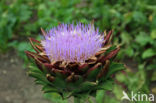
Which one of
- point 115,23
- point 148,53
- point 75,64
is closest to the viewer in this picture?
point 75,64

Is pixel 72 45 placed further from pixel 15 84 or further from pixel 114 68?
pixel 15 84

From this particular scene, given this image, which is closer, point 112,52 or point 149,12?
point 112,52

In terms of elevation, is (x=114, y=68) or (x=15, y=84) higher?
(x=114, y=68)

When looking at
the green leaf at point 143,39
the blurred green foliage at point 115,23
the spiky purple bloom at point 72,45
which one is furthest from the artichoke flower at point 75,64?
the green leaf at point 143,39

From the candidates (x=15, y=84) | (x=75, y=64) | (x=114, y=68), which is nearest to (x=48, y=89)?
(x=75, y=64)

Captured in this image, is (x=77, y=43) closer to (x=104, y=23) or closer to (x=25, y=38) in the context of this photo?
(x=104, y=23)

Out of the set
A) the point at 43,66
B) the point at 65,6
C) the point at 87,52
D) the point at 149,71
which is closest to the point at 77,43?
the point at 87,52
